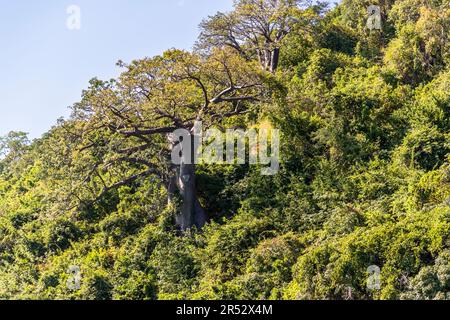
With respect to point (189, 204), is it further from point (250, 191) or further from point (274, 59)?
point (274, 59)

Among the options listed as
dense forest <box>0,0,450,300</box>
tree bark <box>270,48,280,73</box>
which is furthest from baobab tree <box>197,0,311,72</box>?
dense forest <box>0,0,450,300</box>

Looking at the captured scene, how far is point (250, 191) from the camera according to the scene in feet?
50.9

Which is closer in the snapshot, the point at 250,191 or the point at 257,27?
the point at 250,191

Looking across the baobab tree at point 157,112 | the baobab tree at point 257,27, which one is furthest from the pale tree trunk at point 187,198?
the baobab tree at point 257,27

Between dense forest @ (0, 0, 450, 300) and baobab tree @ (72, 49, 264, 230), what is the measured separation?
42mm

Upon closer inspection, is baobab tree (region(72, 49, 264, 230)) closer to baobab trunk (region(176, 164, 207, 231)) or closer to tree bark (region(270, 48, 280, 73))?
baobab trunk (region(176, 164, 207, 231))

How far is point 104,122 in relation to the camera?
51.1ft

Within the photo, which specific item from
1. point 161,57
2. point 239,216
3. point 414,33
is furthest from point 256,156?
point 414,33

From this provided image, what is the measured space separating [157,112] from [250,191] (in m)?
2.86

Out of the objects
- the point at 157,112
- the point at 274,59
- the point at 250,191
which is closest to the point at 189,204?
the point at 250,191

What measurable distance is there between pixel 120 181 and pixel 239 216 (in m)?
3.33

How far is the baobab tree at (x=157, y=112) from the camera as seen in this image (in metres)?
15.5

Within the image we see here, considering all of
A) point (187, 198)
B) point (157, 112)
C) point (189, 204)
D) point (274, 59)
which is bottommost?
point (189, 204)
